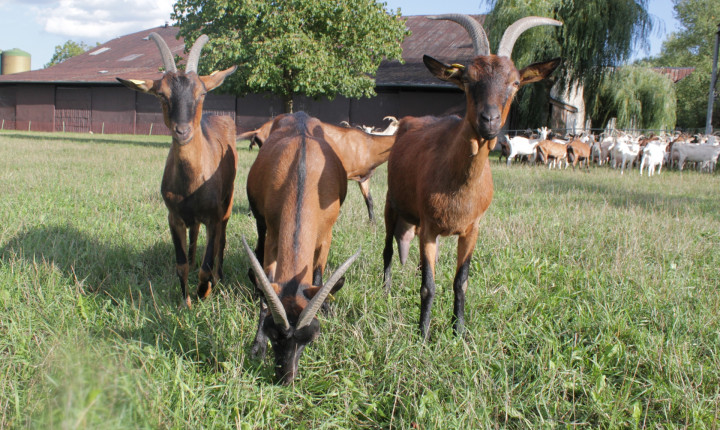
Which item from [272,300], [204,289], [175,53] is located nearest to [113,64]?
[175,53]

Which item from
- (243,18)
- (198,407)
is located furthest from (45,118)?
(198,407)

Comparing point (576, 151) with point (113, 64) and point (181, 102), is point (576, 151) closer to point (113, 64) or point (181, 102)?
point (181, 102)

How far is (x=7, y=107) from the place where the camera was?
37281 mm

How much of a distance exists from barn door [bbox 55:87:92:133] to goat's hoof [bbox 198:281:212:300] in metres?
35.4

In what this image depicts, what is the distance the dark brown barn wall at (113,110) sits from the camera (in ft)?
112

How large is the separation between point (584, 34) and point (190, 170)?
64.7 feet

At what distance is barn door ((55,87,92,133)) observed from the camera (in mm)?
35156

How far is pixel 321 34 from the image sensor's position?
20672mm

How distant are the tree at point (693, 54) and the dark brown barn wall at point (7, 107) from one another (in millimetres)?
51700

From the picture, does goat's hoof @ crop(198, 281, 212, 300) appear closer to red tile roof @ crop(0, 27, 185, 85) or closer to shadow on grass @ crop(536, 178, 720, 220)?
shadow on grass @ crop(536, 178, 720, 220)

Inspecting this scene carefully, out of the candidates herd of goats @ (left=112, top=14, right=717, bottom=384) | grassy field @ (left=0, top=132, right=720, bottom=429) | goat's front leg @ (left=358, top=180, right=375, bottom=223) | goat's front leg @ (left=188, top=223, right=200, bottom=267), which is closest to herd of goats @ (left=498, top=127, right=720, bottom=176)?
goat's front leg @ (left=358, top=180, right=375, bottom=223)

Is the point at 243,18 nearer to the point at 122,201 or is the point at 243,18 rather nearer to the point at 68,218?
the point at 122,201

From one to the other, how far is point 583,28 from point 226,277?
19.5 meters

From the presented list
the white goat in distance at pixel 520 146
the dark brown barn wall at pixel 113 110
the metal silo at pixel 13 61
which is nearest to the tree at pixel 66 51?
the metal silo at pixel 13 61
